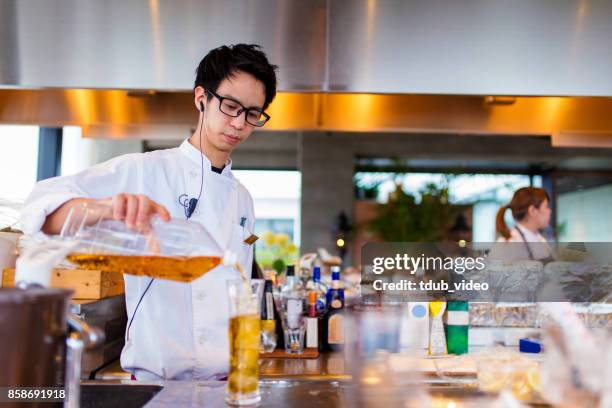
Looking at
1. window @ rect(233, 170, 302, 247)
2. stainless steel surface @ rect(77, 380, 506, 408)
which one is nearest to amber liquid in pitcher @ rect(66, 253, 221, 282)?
stainless steel surface @ rect(77, 380, 506, 408)

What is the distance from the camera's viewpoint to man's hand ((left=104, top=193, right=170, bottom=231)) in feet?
3.36

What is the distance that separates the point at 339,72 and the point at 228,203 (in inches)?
33.6

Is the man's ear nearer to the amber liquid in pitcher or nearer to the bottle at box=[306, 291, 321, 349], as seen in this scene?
the amber liquid in pitcher

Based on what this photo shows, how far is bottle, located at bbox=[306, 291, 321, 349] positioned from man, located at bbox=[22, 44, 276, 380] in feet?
1.57

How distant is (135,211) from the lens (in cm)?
103

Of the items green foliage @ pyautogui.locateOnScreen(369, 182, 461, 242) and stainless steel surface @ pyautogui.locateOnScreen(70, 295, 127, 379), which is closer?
stainless steel surface @ pyautogui.locateOnScreen(70, 295, 127, 379)

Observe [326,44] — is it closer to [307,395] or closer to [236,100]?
[236,100]

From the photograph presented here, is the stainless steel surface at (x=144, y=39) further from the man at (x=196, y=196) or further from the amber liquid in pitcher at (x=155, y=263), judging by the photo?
the amber liquid in pitcher at (x=155, y=263)

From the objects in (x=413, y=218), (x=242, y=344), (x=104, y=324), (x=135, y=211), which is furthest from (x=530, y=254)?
(x=413, y=218)

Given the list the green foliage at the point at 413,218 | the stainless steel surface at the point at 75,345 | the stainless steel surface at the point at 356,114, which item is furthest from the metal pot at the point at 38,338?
the green foliage at the point at 413,218

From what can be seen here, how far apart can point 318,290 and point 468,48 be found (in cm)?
113

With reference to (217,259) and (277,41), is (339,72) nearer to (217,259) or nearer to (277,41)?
(277,41)

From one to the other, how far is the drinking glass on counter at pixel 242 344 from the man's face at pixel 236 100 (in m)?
0.67

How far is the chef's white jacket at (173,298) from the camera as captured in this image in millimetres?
1513
